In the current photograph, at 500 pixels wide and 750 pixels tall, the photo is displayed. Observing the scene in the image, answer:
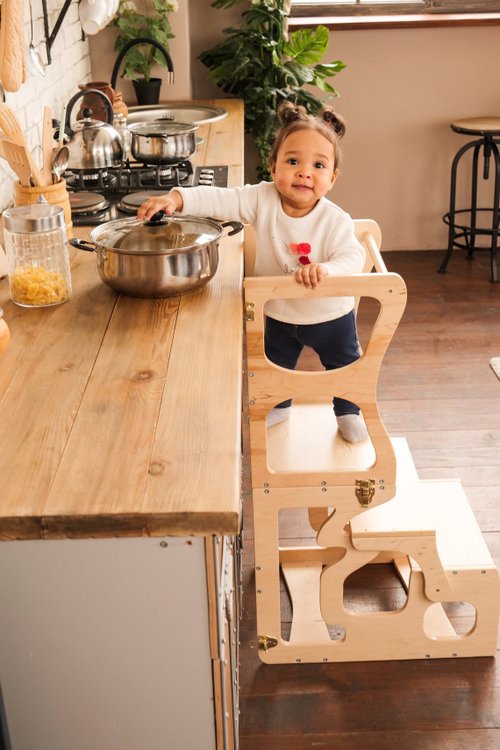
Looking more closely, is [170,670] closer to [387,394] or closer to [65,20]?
[387,394]

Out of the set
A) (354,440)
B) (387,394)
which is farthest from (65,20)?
(354,440)

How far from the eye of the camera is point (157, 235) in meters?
1.72

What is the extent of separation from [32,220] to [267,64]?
103 inches

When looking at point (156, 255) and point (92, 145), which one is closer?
point (156, 255)

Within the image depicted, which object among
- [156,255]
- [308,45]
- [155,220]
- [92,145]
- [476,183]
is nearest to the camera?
[156,255]

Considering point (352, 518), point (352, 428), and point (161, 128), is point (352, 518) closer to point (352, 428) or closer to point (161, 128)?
point (352, 428)

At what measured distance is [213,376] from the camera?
1.43 m

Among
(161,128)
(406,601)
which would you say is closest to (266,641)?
(406,601)

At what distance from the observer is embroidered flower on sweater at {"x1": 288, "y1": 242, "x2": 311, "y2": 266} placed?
1.97m

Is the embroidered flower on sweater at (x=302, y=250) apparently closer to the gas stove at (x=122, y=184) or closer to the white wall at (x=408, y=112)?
the gas stove at (x=122, y=184)

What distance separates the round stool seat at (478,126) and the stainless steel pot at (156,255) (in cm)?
287

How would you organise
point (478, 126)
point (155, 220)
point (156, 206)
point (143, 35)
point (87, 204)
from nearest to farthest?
1. point (155, 220)
2. point (156, 206)
3. point (87, 204)
4. point (143, 35)
5. point (478, 126)

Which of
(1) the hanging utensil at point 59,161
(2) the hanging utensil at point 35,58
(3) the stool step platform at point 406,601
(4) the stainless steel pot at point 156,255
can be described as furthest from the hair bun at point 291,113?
(2) the hanging utensil at point 35,58

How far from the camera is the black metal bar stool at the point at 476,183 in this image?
432 centimetres
